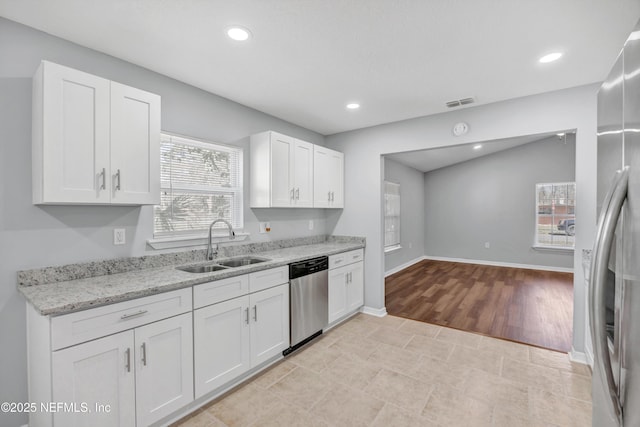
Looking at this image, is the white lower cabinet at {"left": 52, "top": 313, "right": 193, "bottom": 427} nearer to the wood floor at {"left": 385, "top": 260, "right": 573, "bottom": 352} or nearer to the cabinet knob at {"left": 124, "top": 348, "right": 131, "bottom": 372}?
the cabinet knob at {"left": 124, "top": 348, "right": 131, "bottom": 372}

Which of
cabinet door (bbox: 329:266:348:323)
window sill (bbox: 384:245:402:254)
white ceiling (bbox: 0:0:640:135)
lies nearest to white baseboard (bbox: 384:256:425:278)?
window sill (bbox: 384:245:402:254)

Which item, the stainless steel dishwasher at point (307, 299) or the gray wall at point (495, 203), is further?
the gray wall at point (495, 203)

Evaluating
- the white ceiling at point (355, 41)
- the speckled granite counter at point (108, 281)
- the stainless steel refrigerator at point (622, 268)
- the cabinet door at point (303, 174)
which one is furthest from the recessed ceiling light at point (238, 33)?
the stainless steel refrigerator at point (622, 268)

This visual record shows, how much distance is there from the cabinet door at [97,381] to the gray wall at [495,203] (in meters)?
7.54

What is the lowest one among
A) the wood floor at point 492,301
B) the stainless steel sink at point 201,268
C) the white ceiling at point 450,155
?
the wood floor at point 492,301

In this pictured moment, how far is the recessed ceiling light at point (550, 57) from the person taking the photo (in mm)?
2170

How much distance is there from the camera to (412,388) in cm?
232

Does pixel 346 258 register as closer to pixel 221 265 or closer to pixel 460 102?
pixel 221 265

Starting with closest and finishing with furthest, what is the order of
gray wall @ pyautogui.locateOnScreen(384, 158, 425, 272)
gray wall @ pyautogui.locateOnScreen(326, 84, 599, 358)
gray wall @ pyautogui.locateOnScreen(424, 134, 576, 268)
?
gray wall @ pyautogui.locateOnScreen(326, 84, 599, 358)
gray wall @ pyautogui.locateOnScreen(384, 158, 425, 272)
gray wall @ pyautogui.locateOnScreen(424, 134, 576, 268)

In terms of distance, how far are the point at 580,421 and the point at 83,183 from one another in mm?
3583

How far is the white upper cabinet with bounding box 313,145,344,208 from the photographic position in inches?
147

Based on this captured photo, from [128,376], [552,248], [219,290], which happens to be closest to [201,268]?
[219,290]

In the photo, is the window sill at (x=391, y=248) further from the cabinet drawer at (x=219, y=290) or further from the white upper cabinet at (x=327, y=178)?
the cabinet drawer at (x=219, y=290)

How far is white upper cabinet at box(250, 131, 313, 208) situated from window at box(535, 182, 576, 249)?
6.14m
